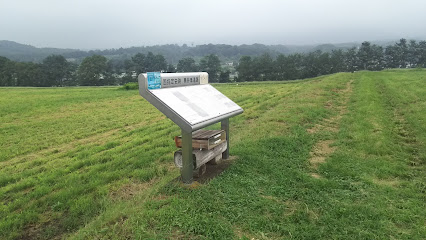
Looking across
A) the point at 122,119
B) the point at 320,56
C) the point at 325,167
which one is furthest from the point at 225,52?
the point at 325,167

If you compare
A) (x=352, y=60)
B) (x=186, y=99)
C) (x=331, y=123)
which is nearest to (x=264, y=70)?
(x=352, y=60)

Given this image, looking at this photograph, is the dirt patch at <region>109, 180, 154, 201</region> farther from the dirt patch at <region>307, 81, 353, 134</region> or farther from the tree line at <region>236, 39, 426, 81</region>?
the tree line at <region>236, 39, 426, 81</region>

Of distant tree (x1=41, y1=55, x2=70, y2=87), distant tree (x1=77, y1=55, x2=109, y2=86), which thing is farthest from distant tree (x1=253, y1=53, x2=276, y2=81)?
distant tree (x1=41, y1=55, x2=70, y2=87)

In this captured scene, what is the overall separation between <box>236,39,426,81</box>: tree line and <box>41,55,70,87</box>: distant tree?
4298cm

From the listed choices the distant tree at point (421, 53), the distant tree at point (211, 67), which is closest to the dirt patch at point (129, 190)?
the distant tree at point (211, 67)

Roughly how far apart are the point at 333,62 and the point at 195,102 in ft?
243

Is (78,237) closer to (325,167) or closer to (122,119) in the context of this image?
(325,167)

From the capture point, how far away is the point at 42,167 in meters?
7.38

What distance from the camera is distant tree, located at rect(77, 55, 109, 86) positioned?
2484 inches

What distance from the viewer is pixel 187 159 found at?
4816 millimetres

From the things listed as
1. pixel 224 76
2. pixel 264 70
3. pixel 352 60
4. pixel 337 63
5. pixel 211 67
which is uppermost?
pixel 352 60

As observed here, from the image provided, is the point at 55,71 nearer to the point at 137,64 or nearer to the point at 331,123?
the point at 137,64

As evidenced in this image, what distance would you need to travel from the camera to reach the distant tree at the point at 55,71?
216 feet

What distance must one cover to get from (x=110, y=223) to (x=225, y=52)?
139 meters
